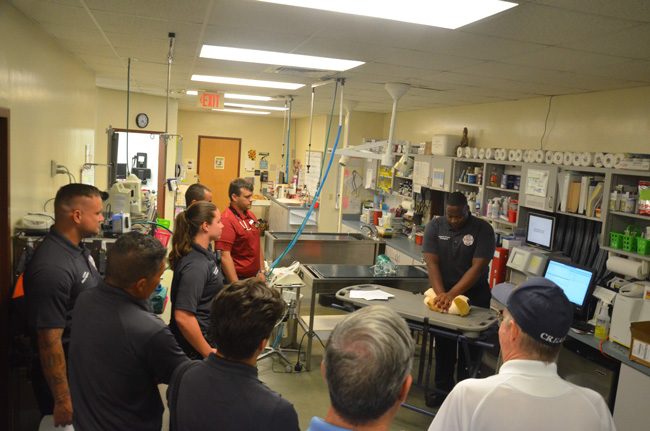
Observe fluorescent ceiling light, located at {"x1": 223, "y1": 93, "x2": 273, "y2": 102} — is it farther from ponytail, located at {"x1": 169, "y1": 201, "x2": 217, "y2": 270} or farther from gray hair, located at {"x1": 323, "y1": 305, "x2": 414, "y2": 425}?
gray hair, located at {"x1": 323, "y1": 305, "x2": 414, "y2": 425}

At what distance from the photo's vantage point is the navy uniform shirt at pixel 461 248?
3.85 meters

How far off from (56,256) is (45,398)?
2.46 ft

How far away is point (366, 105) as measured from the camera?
7.18 metres

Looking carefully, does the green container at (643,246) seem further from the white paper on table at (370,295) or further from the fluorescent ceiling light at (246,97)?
the fluorescent ceiling light at (246,97)

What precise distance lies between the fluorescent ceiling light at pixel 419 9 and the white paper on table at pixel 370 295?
196 cm

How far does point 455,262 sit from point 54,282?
2.79 m

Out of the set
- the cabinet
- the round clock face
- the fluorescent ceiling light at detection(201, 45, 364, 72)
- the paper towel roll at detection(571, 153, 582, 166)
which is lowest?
the cabinet

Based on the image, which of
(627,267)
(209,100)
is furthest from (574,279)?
(209,100)

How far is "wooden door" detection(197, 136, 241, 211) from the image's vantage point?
11.5 m

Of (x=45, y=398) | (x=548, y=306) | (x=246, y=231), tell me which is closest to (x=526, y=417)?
(x=548, y=306)

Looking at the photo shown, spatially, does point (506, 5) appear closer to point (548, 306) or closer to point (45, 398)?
point (548, 306)

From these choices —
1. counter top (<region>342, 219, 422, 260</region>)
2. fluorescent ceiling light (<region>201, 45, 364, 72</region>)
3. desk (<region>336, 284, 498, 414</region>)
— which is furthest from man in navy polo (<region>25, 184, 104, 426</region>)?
counter top (<region>342, 219, 422, 260</region>)

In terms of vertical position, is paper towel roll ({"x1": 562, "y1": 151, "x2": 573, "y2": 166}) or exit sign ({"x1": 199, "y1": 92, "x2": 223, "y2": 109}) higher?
Answer: exit sign ({"x1": 199, "y1": 92, "x2": 223, "y2": 109})

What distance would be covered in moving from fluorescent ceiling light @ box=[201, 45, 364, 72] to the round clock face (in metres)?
4.46
